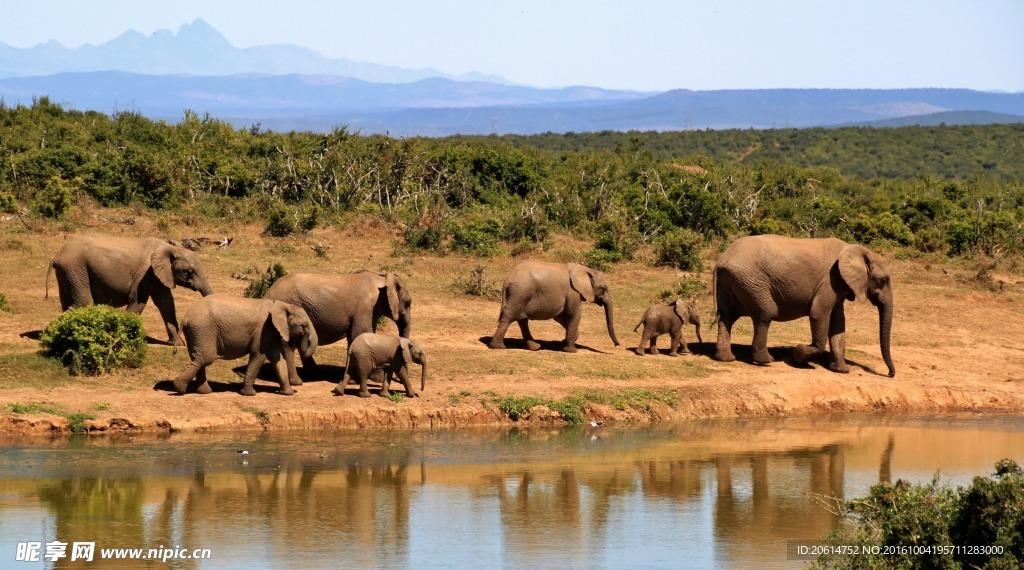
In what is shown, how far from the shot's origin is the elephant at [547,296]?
2150cm

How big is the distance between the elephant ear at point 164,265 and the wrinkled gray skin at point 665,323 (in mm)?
7301

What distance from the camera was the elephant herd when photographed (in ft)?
59.6

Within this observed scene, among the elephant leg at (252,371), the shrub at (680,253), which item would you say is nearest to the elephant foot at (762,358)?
the elephant leg at (252,371)

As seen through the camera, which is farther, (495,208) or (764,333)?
(495,208)

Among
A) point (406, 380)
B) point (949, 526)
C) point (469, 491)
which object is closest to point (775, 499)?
point (469, 491)

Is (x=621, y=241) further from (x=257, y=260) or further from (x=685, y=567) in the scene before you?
(x=685, y=567)

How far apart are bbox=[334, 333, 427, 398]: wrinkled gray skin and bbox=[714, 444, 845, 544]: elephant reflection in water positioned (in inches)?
170

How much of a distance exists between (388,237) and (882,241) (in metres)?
12.6

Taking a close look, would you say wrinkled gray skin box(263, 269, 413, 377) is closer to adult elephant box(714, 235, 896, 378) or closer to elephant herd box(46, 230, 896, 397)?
elephant herd box(46, 230, 896, 397)

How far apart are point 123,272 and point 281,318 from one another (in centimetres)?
358

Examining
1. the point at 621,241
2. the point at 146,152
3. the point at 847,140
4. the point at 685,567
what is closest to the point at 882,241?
the point at 621,241

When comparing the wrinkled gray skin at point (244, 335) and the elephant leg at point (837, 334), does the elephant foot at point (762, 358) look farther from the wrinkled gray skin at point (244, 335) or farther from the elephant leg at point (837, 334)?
the wrinkled gray skin at point (244, 335)

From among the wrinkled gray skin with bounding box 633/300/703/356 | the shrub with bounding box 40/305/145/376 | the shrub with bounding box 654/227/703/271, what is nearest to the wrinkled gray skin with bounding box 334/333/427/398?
the shrub with bounding box 40/305/145/376

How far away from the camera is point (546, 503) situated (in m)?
15.0
